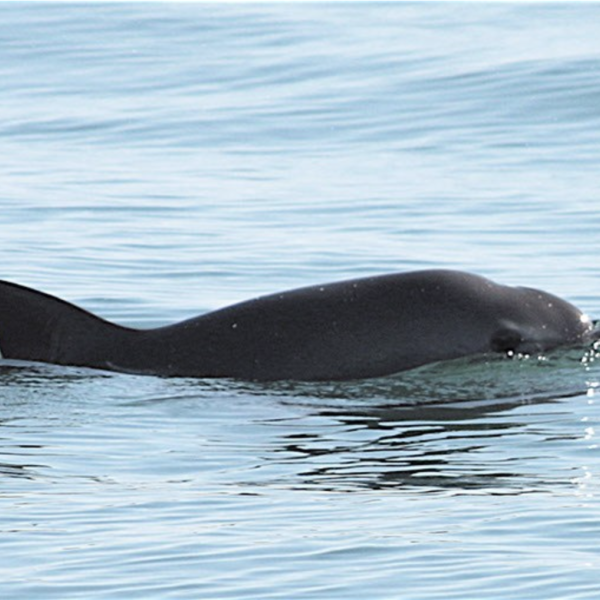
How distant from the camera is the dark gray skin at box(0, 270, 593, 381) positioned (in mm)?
11742

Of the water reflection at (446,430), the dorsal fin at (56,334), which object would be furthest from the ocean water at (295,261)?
the dorsal fin at (56,334)

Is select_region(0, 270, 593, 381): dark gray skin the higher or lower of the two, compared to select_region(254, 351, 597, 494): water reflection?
higher

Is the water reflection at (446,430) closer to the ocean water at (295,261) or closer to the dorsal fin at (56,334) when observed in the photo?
the ocean water at (295,261)

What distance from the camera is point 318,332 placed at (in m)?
11.7

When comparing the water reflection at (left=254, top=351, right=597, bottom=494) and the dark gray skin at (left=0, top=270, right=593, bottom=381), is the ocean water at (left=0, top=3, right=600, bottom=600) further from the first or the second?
the dark gray skin at (left=0, top=270, right=593, bottom=381)

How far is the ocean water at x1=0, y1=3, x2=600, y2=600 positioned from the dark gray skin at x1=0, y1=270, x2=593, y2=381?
5.5 inches

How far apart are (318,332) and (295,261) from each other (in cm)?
537

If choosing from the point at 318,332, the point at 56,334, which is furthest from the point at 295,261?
the point at 318,332

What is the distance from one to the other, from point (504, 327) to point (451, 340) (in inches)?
11.6

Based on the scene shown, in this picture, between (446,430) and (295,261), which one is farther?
(295,261)

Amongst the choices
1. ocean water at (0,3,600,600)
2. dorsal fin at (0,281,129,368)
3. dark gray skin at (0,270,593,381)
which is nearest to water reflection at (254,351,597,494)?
ocean water at (0,3,600,600)

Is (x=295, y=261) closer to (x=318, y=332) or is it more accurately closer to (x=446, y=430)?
(x=318, y=332)

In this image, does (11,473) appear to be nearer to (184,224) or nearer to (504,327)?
(504,327)

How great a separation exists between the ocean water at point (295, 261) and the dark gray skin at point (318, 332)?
14cm
